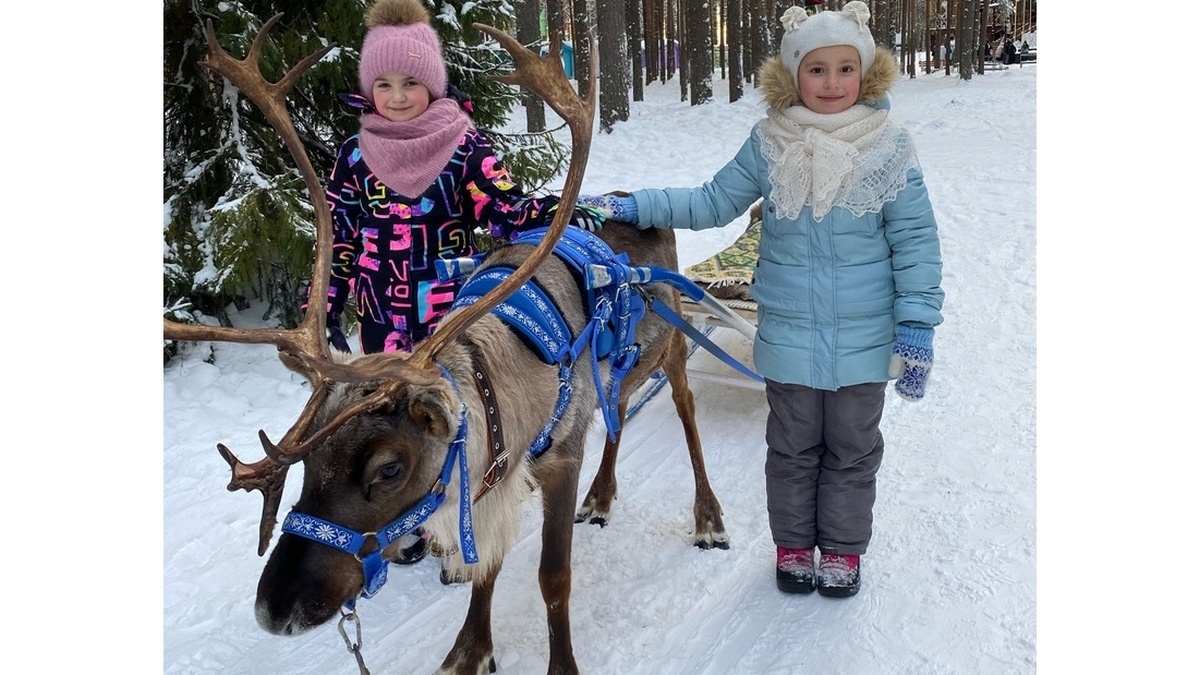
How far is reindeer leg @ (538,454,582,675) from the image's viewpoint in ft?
8.52

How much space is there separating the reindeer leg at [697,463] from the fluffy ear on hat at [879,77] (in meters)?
1.28

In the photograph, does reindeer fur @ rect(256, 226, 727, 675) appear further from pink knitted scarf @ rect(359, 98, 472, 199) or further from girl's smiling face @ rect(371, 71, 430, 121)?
girl's smiling face @ rect(371, 71, 430, 121)

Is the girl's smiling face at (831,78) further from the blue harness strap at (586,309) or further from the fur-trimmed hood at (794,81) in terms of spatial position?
the blue harness strap at (586,309)

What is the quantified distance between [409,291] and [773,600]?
171 centimetres

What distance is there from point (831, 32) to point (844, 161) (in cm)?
42

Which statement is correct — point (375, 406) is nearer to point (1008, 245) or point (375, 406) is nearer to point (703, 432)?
point (703, 432)

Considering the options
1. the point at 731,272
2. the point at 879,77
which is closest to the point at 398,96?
the point at 879,77

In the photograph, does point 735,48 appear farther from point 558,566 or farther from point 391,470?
point 391,470

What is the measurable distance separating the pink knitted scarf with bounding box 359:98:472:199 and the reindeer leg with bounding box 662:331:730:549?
127cm

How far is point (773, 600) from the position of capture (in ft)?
9.93

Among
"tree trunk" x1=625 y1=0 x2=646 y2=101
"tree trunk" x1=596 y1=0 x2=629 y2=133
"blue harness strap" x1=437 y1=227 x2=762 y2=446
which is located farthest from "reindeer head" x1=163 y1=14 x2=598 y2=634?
"tree trunk" x1=625 y1=0 x2=646 y2=101

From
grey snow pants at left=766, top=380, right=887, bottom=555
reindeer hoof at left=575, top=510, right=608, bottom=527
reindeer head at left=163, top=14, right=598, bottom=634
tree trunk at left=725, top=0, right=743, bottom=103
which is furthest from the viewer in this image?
tree trunk at left=725, top=0, right=743, bottom=103

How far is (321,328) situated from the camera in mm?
2094

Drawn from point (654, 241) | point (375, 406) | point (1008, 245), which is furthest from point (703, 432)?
point (1008, 245)
